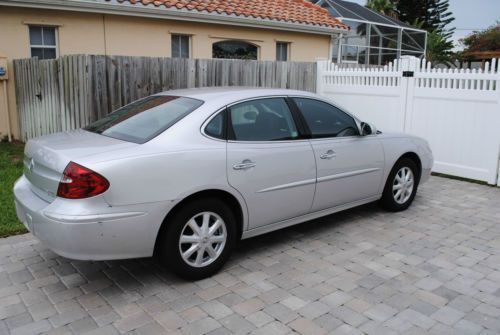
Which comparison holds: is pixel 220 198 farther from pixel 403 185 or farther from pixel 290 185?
pixel 403 185

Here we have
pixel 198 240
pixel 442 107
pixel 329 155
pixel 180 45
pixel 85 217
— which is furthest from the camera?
pixel 180 45

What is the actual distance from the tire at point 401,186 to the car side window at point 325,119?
3.09ft

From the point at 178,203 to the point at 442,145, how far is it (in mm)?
5949

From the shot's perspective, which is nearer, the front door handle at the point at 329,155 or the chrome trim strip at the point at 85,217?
the chrome trim strip at the point at 85,217

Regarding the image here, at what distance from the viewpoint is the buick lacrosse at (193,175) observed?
11.6 ft

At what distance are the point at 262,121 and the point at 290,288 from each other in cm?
162

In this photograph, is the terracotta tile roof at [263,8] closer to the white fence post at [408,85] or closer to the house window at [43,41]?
the house window at [43,41]

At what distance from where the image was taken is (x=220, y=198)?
418 cm

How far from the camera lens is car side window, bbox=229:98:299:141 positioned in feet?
14.4

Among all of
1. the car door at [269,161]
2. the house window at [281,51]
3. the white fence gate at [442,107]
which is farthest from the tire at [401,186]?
the house window at [281,51]

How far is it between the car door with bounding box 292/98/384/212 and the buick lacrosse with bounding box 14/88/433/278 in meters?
0.01

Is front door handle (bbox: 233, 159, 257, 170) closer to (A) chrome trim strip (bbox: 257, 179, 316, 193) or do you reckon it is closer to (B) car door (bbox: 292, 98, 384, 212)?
(A) chrome trim strip (bbox: 257, 179, 316, 193)

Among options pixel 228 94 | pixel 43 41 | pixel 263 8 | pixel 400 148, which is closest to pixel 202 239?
pixel 228 94

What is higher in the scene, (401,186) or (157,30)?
(157,30)
